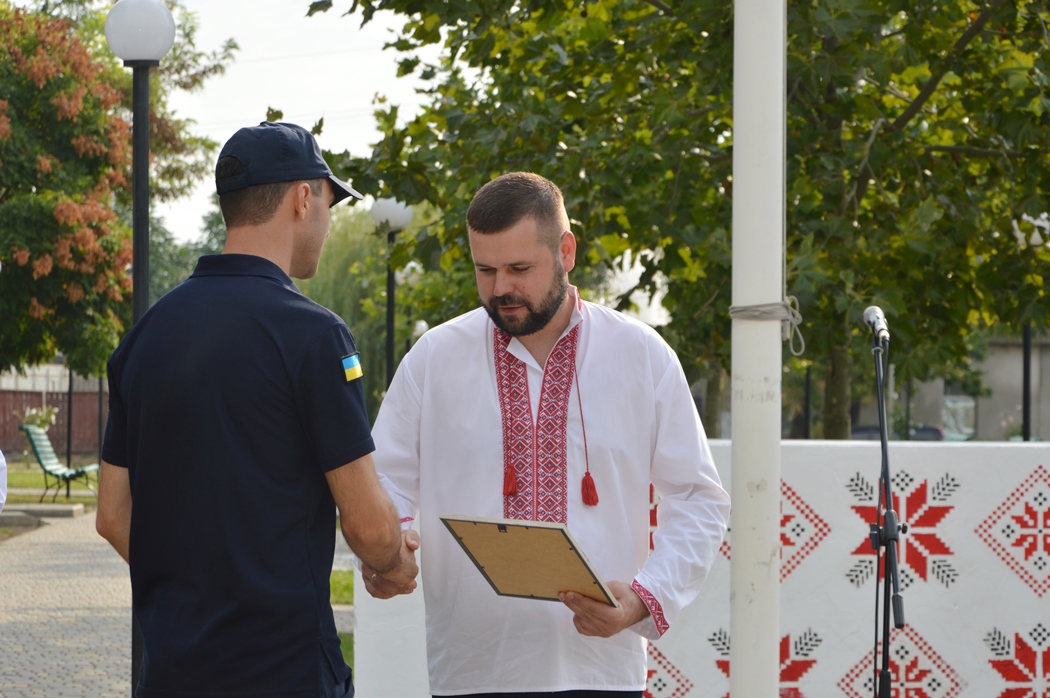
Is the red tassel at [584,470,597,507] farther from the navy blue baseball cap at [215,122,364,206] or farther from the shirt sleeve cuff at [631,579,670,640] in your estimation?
the navy blue baseball cap at [215,122,364,206]

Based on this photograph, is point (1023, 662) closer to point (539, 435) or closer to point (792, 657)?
point (792, 657)

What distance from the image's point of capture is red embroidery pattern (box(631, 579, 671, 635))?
8.91 feet

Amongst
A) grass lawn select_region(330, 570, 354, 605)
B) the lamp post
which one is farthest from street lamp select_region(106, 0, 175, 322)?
grass lawn select_region(330, 570, 354, 605)

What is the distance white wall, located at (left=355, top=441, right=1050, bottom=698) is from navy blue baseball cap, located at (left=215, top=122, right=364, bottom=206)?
3.23 metres

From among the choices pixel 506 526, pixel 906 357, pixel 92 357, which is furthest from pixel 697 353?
pixel 92 357

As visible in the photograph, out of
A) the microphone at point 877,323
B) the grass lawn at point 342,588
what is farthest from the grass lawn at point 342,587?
the microphone at point 877,323

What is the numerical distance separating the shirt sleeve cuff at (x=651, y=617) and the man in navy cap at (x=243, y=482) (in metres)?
0.63

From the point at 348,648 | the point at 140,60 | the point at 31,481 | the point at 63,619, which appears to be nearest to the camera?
the point at 140,60

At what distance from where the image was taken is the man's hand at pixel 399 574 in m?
2.63

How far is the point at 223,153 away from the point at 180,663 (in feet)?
3.30

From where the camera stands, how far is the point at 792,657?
5430mm

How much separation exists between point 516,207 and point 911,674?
3.54m

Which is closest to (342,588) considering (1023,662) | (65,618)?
(65,618)

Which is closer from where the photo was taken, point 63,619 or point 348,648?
point 348,648
